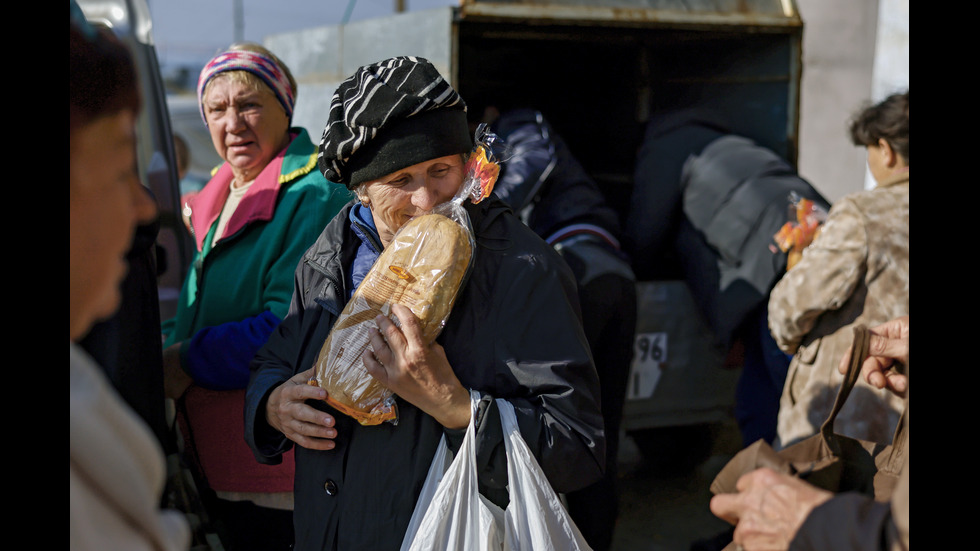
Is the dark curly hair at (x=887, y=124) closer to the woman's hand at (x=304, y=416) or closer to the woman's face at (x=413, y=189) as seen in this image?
the woman's face at (x=413, y=189)

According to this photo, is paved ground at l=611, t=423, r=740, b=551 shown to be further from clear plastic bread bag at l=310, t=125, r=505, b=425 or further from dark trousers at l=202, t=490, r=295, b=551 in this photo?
clear plastic bread bag at l=310, t=125, r=505, b=425

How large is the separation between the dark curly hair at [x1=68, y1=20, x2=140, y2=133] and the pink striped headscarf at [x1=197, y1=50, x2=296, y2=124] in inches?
64.0

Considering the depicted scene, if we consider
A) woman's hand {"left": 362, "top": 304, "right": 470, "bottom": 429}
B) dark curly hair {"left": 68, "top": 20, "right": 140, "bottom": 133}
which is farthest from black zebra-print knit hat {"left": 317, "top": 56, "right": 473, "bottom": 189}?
dark curly hair {"left": 68, "top": 20, "right": 140, "bottom": 133}

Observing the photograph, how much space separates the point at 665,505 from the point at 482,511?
291 centimetres

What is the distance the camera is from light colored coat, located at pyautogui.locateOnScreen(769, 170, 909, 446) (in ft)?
7.98

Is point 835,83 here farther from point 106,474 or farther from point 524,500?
point 106,474

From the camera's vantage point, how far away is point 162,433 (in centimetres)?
200

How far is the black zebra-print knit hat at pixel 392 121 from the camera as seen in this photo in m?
1.59

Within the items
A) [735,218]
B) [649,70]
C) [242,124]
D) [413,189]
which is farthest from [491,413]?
[649,70]

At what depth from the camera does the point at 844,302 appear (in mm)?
2541

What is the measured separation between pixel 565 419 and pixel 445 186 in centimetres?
57

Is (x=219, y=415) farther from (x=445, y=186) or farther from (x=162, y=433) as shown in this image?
(x=445, y=186)

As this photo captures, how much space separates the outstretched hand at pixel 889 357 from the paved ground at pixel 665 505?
2.15m

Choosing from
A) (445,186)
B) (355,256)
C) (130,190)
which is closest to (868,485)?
(445,186)
